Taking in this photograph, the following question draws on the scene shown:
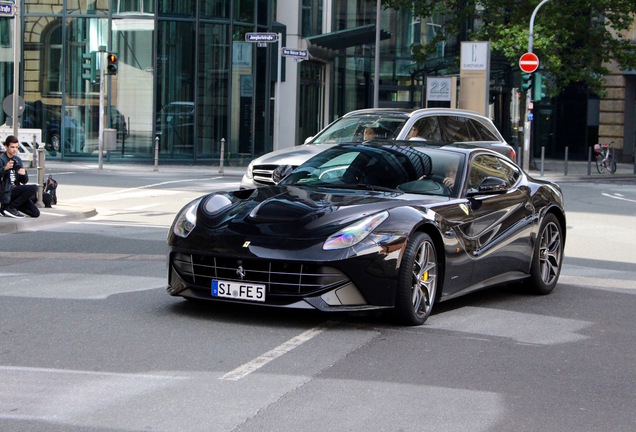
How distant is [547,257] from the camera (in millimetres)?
9945

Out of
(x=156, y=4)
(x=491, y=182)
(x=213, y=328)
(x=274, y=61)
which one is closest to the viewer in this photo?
(x=213, y=328)

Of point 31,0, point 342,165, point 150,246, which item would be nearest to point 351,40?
point 31,0

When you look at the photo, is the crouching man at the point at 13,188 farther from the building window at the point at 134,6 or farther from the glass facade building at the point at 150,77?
the building window at the point at 134,6

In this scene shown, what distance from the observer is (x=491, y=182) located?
8.69m

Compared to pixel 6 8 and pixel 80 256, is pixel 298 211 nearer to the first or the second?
pixel 80 256

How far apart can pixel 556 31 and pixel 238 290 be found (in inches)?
1235

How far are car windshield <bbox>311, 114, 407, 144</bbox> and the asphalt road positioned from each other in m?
5.97

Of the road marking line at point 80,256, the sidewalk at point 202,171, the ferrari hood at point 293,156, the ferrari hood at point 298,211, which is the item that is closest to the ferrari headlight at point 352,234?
the ferrari hood at point 298,211

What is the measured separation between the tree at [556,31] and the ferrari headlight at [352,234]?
98.1 feet

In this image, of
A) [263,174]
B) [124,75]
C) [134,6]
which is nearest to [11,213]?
[263,174]

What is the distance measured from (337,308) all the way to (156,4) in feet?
97.4

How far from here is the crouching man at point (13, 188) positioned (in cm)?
1595

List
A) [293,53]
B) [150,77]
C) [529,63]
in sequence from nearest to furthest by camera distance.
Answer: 1. [293,53]
2. [529,63]
3. [150,77]

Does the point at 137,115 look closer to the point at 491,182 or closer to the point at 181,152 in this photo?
the point at 181,152
